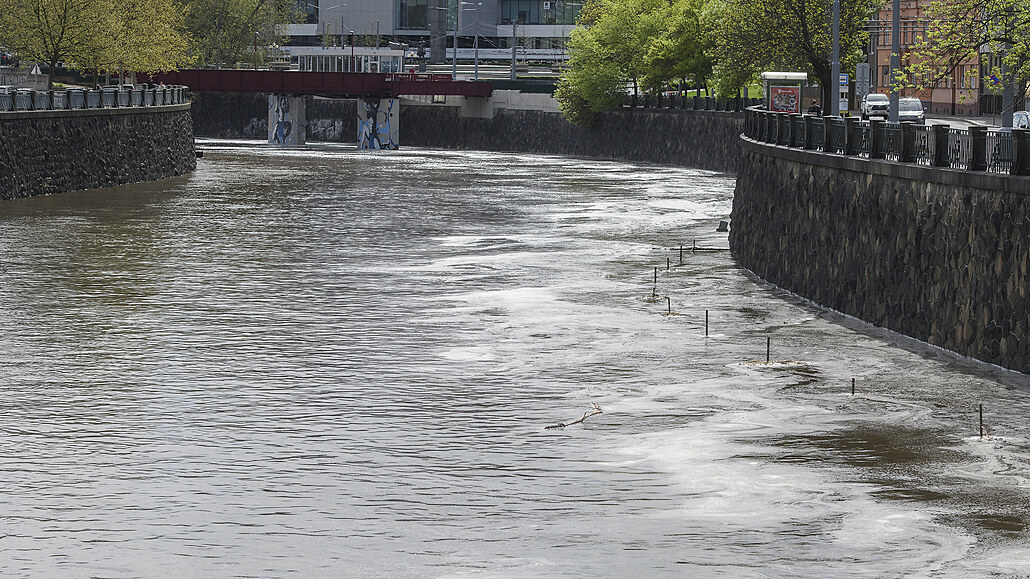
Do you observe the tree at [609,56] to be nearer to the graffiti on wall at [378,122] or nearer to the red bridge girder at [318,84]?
the red bridge girder at [318,84]

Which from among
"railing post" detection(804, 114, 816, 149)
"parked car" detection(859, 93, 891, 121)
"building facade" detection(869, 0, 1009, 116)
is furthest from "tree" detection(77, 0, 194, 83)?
"railing post" detection(804, 114, 816, 149)

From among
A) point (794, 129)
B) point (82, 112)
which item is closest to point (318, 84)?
point (82, 112)

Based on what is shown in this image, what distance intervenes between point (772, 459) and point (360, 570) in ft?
21.0

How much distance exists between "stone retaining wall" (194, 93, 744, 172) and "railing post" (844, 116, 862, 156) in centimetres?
2967

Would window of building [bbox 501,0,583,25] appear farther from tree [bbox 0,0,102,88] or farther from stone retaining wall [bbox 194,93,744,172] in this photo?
tree [bbox 0,0,102,88]

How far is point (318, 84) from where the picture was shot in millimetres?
115812

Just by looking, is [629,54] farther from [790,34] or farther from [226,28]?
[226,28]

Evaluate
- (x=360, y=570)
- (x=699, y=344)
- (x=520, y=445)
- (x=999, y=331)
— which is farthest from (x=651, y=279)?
(x=360, y=570)

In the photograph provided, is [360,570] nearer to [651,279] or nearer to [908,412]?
[908,412]

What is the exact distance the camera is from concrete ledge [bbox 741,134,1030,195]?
26188mm

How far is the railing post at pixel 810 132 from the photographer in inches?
1469

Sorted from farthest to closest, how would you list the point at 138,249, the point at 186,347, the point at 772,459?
the point at 138,249 < the point at 186,347 < the point at 772,459

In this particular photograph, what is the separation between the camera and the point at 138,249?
145ft

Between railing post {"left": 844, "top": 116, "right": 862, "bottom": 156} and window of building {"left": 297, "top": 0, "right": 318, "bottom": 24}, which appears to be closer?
railing post {"left": 844, "top": 116, "right": 862, "bottom": 156}
